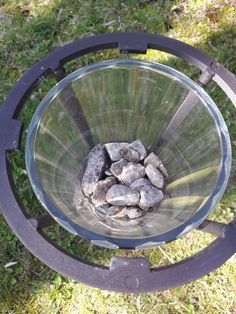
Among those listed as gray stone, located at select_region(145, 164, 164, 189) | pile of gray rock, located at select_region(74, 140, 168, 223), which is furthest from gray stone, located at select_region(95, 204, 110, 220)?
gray stone, located at select_region(145, 164, 164, 189)

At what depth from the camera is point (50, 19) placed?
164 cm

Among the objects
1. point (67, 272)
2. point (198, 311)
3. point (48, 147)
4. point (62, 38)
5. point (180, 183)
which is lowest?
point (198, 311)

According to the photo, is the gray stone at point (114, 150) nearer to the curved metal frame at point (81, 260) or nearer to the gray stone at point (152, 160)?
the gray stone at point (152, 160)

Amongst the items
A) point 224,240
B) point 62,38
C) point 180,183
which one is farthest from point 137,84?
point 62,38

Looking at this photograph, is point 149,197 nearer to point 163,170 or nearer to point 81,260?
point 163,170

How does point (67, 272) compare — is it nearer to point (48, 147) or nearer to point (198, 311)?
point (48, 147)

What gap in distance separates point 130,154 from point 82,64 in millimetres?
484

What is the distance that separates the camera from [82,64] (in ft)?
5.19

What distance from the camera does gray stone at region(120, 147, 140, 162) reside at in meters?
1.23

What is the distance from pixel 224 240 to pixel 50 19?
1009 millimetres

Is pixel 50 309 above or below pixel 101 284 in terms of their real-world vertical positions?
above

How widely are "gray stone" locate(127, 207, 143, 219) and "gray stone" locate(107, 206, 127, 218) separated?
0.03 feet

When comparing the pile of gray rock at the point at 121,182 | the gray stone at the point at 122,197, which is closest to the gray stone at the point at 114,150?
the pile of gray rock at the point at 121,182

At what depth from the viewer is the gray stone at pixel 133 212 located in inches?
45.6
